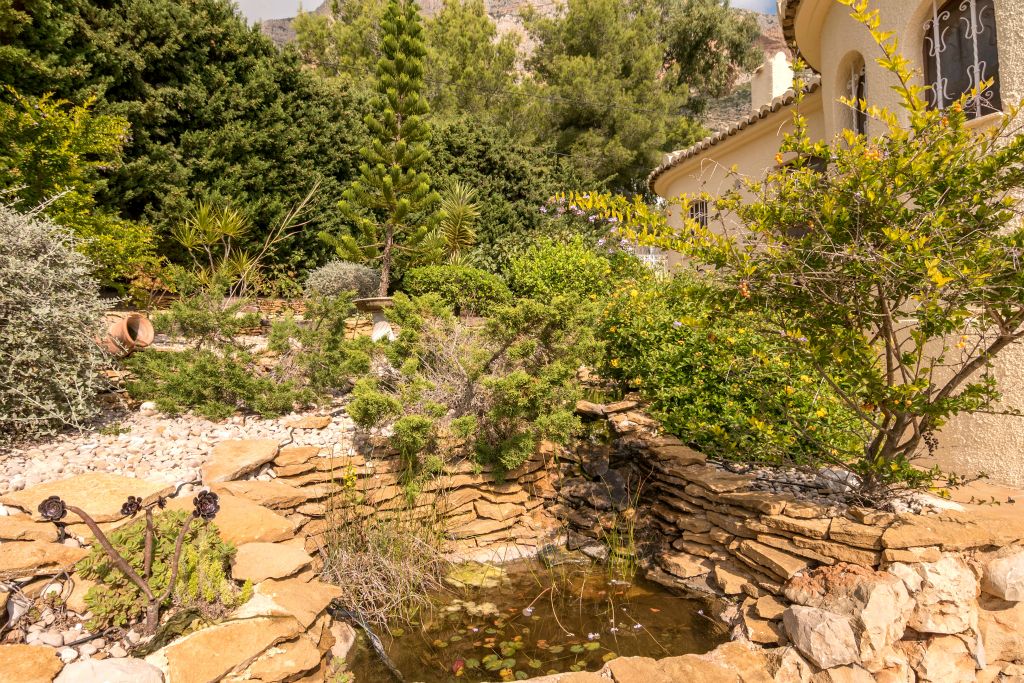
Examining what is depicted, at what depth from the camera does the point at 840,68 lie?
6570 mm

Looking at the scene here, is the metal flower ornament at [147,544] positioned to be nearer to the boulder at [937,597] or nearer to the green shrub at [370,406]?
the green shrub at [370,406]

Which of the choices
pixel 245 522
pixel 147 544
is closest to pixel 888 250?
pixel 245 522

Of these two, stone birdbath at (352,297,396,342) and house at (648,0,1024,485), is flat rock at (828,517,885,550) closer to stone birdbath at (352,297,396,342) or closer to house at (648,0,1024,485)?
house at (648,0,1024,485)

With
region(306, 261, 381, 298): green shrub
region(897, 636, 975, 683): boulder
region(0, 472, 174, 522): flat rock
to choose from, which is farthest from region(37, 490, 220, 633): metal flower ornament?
region(306, 261, 381, 298): green shrub

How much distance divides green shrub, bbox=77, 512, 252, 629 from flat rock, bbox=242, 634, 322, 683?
0.35 metres

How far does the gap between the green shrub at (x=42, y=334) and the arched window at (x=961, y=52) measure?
7008 mm

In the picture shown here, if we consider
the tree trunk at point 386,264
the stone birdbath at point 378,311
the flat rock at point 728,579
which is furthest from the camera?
the tree trunk at point 386,264

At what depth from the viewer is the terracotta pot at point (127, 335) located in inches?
211

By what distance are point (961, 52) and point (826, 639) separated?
16.0 feet

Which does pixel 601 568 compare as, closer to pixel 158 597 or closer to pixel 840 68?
pixel 158 597

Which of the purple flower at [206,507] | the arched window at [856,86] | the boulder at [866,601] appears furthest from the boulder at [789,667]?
the arched window at [856,86]

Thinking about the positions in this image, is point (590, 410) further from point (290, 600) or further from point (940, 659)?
point (290, 600)

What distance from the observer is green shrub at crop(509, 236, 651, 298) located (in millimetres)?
8062

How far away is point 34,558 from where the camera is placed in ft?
9.94
